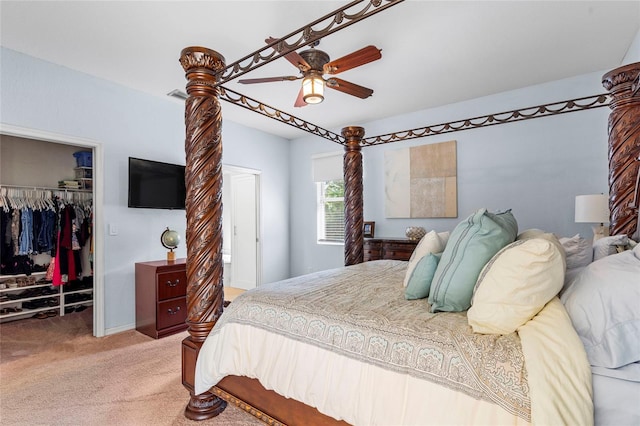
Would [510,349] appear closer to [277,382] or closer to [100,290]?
[277,382]

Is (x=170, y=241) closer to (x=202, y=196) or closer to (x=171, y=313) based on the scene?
(x=171, y=313)

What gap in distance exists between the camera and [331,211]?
5.40m

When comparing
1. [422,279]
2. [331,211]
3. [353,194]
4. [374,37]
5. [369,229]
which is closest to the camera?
[422,279]

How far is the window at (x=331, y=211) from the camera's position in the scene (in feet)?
17.3

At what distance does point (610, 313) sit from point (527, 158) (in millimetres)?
3152

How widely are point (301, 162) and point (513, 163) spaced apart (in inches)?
128

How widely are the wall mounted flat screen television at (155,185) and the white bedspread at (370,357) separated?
97.4 inches

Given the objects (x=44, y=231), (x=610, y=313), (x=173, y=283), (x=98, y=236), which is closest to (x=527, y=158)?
(x=610, y=313)

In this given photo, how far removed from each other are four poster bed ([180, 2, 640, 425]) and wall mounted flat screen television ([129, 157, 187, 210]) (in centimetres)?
208

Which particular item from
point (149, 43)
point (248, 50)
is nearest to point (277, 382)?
point (248, 50)

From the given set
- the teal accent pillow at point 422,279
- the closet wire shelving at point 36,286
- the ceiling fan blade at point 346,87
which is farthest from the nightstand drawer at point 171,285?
the teal accent pillow at point 422,279

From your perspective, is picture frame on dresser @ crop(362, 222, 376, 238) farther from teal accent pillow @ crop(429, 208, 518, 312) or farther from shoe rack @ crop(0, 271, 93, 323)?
shoe rack @ crop(0, 271, 93, 323)

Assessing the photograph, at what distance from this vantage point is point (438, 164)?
4227 millimetres

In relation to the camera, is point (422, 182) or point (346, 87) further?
point (422, 182)
